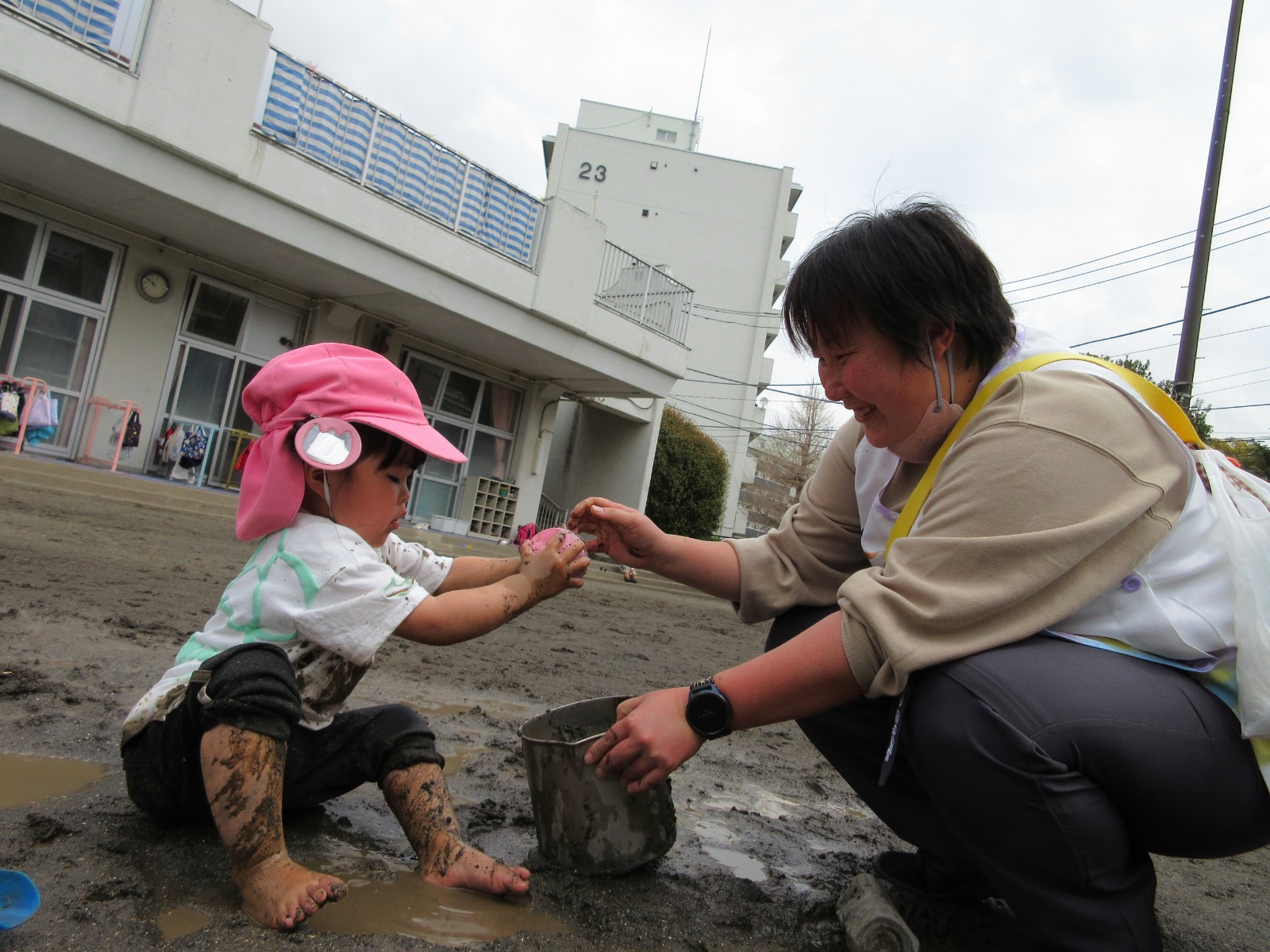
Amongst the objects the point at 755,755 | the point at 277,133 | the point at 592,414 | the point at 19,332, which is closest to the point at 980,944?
the point at 755,755

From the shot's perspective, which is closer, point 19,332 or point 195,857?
point 195,857

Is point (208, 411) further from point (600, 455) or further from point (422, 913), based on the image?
point (422, 913)

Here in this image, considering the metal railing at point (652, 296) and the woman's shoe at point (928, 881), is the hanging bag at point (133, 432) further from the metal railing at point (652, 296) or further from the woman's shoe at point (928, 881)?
the woman's shoe at point (928, 881)

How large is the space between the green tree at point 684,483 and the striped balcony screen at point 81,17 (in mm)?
12383

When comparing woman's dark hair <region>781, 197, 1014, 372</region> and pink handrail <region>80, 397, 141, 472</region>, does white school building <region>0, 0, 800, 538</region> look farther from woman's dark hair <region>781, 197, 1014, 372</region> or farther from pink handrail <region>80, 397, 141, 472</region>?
woman's dark hair <region>781, 197, 1014, 372</region>

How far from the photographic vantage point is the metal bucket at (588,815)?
5.45ft

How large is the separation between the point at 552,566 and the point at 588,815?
0.52 metres

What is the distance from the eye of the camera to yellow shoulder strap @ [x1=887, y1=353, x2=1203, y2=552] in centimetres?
155

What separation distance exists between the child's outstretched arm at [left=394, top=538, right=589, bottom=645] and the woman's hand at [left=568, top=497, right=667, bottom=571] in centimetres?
21

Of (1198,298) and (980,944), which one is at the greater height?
(1198,298)

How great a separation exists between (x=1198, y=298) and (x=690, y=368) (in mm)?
21571

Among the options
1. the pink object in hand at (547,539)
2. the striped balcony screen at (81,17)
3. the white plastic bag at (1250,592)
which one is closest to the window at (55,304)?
the striped balcony screen at (81,17)

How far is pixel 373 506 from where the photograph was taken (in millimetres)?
1808

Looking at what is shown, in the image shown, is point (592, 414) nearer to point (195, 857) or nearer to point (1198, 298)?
point (1198, 298)
